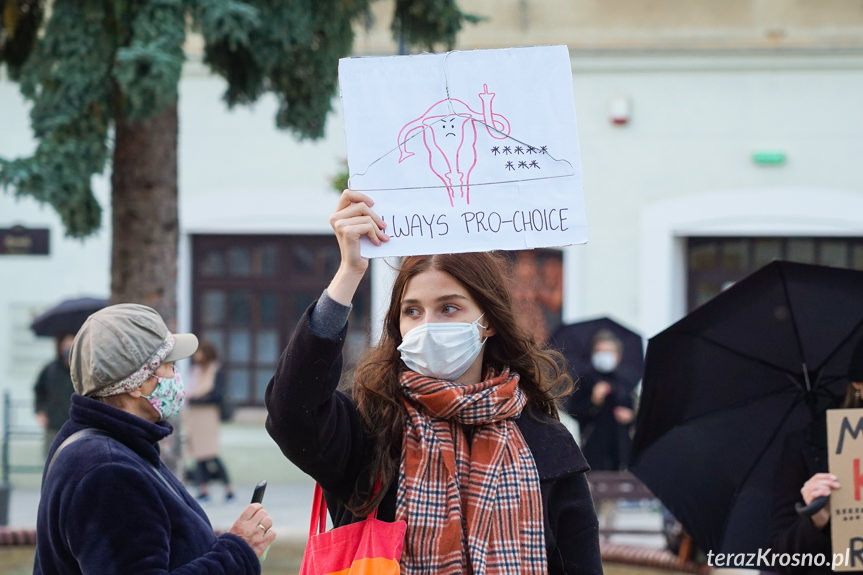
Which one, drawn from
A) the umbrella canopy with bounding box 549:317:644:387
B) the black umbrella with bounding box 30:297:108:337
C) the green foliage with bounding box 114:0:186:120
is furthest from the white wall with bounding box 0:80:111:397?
the green foliage with bounding box 114:0:186:120

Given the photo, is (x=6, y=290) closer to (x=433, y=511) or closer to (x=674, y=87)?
(x=674, y=87)

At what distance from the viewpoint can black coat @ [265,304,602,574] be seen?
269 cm

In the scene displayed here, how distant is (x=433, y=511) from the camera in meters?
2.78

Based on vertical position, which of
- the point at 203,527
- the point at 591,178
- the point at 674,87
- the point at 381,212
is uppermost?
the point at 674,87

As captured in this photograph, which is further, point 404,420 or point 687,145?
point 687,145

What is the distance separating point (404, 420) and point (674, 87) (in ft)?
34.2

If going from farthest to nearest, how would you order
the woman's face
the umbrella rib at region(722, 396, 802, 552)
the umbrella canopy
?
the umbrella canopy, the umbrella rib at region(722, 396, 802, 552), the woman's face

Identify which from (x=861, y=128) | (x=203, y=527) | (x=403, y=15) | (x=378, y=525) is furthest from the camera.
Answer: (x=861, y=128)

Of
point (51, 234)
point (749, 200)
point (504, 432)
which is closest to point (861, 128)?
point (749, 200)

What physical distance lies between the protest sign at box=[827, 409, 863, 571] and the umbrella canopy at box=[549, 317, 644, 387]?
245 inches

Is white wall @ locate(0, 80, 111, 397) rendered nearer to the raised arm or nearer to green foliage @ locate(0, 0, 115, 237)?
green foliage @ locate(0, 0, 115, 237)

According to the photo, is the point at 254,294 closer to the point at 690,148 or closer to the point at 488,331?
the point at 690,148

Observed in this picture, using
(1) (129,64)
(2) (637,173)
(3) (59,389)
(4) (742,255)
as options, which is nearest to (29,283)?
(3) (59,389)

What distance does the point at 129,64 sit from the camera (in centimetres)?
606
